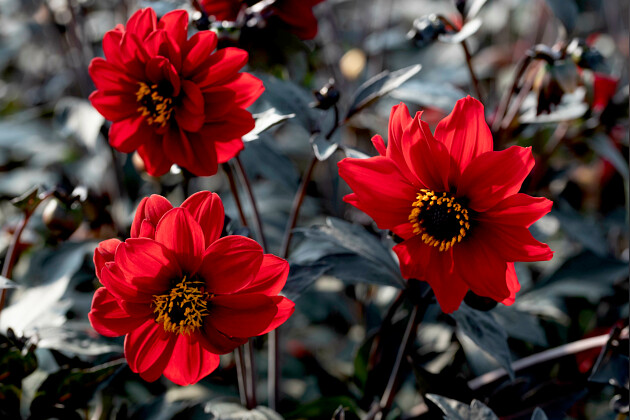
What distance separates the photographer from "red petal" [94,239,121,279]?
0.56 metres

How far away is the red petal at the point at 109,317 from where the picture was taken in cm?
55

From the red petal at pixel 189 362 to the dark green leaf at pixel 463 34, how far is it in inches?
19.7

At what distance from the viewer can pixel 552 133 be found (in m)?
1.11

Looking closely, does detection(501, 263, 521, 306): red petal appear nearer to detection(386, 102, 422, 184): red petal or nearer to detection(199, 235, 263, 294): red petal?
detection(386, 102, 422, 184): red petal

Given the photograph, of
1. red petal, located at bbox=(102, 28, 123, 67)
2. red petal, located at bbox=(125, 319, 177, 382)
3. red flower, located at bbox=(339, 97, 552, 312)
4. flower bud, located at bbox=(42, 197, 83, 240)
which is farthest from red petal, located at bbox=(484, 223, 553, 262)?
flower bud, located at bbox=(42, 197, 83, 240)

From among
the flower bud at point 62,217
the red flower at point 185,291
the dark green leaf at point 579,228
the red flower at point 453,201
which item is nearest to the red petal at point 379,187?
the red flower at point 453,201

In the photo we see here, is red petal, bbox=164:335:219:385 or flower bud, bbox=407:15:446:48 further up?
flower bud, bbox=407:15:446:48

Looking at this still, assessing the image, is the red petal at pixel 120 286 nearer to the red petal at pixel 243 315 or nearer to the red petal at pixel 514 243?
the red petal at pixel 243 315

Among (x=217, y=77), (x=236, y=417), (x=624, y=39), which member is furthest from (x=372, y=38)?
(x=236, y=417)

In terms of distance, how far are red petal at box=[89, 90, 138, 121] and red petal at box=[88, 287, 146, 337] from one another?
22 centimetres

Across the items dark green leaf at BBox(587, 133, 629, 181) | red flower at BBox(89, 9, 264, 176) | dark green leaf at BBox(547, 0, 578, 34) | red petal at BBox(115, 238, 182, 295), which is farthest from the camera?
dark green leaf at BBox(587, 133, 629, 181)

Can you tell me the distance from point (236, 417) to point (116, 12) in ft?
3.81

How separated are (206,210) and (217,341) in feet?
0.42

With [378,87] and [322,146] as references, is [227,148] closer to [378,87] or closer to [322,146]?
[322,146]
